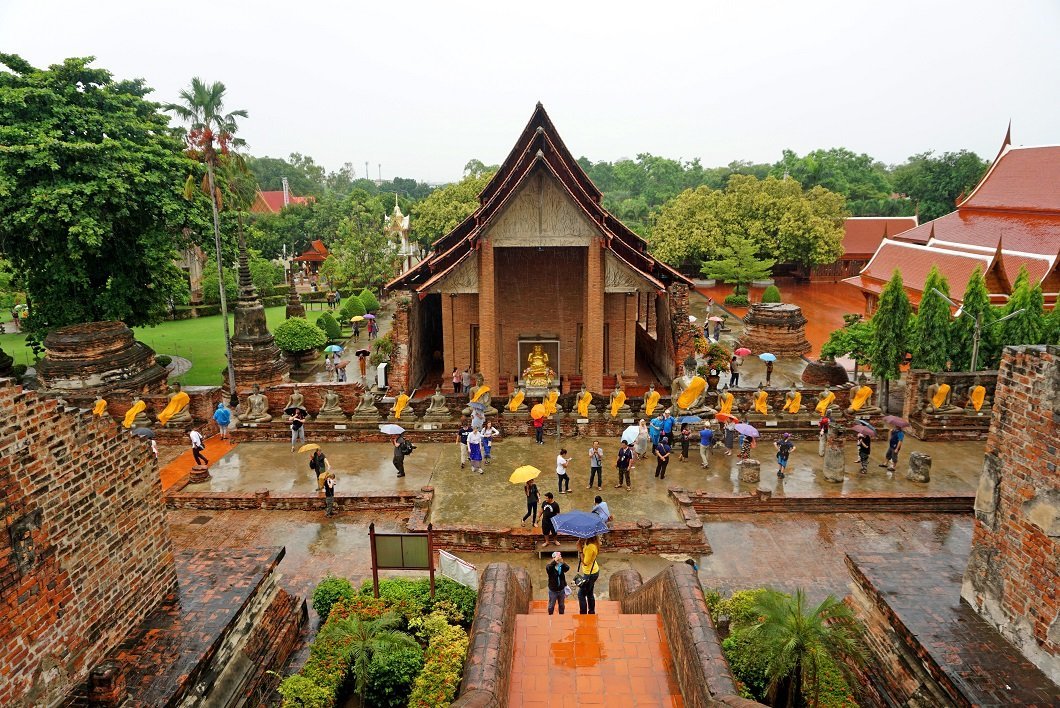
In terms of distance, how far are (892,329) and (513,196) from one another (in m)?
12.9

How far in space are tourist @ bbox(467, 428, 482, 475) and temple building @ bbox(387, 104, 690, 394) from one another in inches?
186

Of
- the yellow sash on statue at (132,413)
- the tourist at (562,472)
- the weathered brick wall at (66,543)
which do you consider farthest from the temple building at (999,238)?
the yellow sash on statue at (132,413)

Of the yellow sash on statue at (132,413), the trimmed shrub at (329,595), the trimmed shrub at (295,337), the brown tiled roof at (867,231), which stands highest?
the brown tiled roof at (867,231)

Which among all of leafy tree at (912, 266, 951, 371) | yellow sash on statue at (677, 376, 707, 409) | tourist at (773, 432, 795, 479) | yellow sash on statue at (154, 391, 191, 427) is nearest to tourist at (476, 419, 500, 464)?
yellow sash on statue at (677, 376, 707, 409)

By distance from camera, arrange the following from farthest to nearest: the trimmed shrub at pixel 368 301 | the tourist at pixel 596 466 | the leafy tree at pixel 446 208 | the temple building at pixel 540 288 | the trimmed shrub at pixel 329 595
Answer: the leafy tree at pixel 446 208 → the trimmed shrub at pixel 368 301 → the temple building at pixel 540 288 → the tourist at pixel 596 466 → the trimmed shrub at pixel 329 595

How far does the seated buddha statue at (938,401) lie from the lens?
19.5 meters

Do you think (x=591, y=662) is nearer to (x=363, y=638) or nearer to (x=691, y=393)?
(x=363, y=638)

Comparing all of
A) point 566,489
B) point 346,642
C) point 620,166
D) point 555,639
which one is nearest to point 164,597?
point 346,642

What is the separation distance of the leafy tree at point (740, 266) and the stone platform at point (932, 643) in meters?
37.8

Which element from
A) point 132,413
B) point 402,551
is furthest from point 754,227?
point 402,551

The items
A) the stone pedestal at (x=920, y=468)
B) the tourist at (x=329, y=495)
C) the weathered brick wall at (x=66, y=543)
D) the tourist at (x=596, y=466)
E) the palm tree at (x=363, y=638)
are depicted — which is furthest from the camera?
the stone pedestal at (x=920, y=468)

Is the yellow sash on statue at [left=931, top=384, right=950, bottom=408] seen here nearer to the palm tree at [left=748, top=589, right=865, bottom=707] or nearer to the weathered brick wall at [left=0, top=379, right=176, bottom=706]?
the palm tree at [left=748, top=589, right=865, bottom=707]

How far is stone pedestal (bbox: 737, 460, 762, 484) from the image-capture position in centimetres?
1647

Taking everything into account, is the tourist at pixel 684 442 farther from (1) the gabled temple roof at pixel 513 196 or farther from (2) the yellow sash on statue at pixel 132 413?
(2) the yellow sash on statue at pixel 132 413
